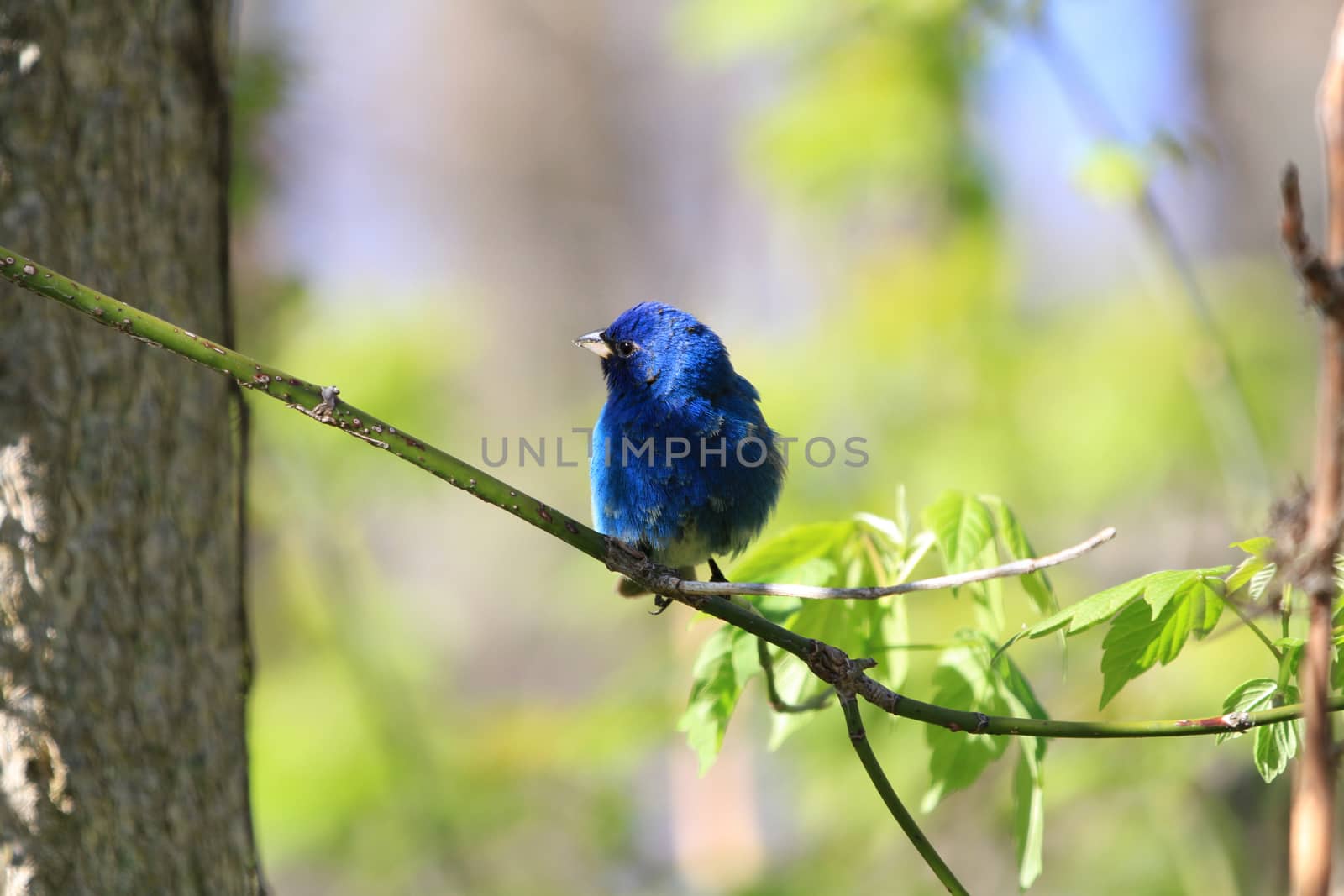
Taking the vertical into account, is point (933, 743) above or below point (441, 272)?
below

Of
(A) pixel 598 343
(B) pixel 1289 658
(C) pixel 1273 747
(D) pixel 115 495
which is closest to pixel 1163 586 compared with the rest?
(B) pixel 1289 658

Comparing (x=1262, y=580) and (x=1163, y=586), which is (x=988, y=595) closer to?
(x=1163, y=586)

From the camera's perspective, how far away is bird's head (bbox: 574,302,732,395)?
3613mm

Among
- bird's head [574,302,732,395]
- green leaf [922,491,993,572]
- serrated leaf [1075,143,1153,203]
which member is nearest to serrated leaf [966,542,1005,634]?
green leaf [922,491,993,572]

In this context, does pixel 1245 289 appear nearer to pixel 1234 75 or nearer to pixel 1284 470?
pixel 1284 470

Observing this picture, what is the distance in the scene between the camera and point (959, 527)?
89.7 inches

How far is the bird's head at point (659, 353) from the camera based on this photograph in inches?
142

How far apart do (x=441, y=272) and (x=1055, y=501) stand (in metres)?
8.49

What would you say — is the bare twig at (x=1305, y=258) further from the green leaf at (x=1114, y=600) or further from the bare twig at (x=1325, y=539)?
the green leaf at (x=1114, y=600)

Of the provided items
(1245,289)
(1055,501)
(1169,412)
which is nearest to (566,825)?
(1055,501)

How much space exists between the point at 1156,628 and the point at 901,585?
48cm

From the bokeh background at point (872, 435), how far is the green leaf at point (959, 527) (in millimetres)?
1575

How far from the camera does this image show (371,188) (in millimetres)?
13141

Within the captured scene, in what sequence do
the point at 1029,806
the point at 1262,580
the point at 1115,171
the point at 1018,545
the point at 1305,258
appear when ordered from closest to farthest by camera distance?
the point at 1305,258, the point at 1262,580, the point at 1029,806, the point at 1018,545, the point at 1115,171
